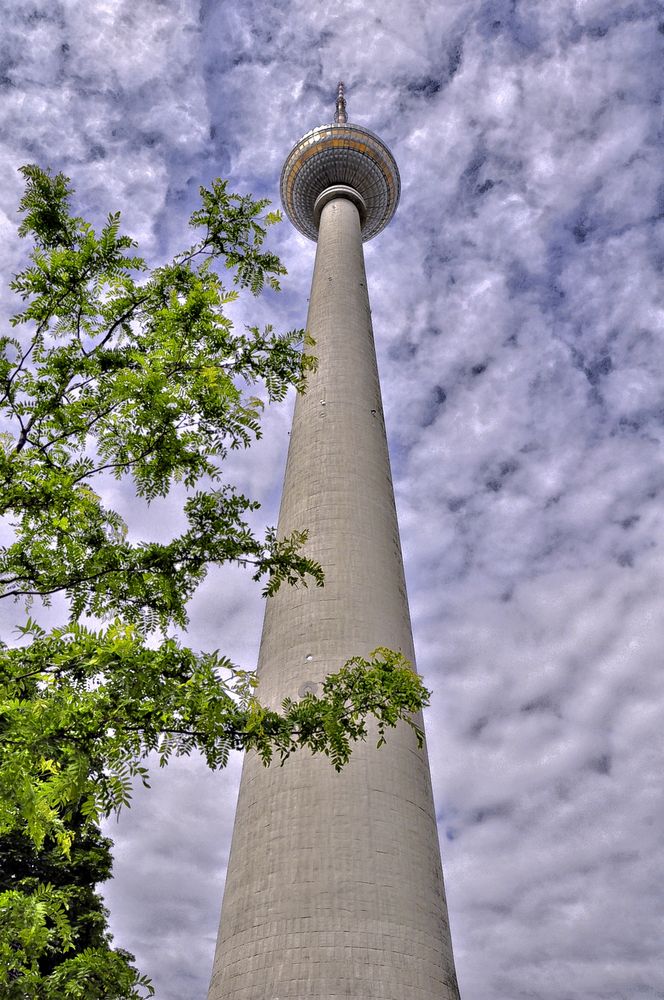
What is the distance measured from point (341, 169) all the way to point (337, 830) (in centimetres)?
3869

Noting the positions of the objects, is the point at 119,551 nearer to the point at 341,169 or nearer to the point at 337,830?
the point at 337,830

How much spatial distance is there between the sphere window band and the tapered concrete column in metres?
26.8

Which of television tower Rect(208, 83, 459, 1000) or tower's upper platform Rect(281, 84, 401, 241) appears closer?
television tower Rect(208, 83, 459, 1000)

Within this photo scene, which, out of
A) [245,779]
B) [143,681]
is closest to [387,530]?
[245,779]

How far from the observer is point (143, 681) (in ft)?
21.6

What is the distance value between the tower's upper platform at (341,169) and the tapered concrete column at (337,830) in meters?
26.7

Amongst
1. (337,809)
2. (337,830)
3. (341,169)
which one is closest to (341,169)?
(341,169)

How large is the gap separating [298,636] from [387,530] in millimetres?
5088

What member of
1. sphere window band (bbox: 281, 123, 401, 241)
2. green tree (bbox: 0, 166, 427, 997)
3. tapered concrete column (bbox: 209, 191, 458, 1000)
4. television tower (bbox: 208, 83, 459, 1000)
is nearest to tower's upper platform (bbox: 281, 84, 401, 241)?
sphere window band (bbox: 281, 123, 401, 241)

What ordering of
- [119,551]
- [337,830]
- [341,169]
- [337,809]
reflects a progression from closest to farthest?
[119,551] → [337,830] → [337,809] → [341,169]

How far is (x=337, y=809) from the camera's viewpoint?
46.0ft

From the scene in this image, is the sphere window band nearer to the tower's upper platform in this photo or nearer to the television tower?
the tower's upper platform

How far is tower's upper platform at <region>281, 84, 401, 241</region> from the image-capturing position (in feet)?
138

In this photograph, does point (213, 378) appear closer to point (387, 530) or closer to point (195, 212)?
point (195, 212)
